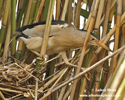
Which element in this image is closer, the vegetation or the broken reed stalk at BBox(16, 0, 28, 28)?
the vegetation

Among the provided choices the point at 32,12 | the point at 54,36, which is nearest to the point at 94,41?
the point at 54,36

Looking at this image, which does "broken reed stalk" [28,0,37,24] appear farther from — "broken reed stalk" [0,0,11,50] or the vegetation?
"broken reed stalk" [0,0,11,50]

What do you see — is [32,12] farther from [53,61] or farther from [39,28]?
[53,61]

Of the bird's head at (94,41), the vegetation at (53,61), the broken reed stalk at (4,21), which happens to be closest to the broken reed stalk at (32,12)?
the vegetation at (53,61)

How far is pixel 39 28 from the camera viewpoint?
34.2 inches

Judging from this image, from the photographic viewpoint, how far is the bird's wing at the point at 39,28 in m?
0.86

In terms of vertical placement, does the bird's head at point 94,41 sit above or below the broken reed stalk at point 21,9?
below

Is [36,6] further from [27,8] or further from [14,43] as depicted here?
[14,43]

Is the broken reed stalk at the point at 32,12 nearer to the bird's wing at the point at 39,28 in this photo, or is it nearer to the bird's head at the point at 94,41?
the bird's wing at the point at 39,28

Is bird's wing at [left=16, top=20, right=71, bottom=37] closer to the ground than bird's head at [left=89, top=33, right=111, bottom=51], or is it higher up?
higher up

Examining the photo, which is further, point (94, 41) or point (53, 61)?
point (53, 61)

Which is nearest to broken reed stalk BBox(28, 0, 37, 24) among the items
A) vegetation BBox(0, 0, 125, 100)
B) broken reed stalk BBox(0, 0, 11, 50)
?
vegetation BBox(0, 0, 125, 100)

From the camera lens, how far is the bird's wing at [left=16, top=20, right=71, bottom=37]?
859mm

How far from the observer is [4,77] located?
31.1 inches
